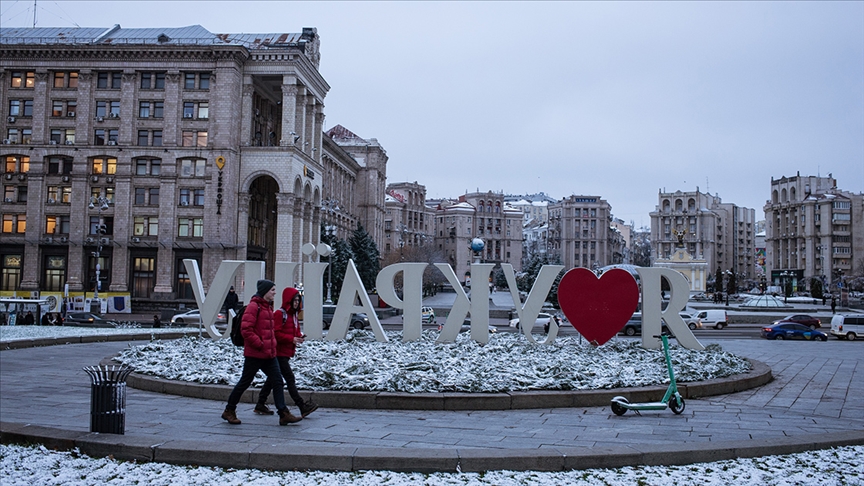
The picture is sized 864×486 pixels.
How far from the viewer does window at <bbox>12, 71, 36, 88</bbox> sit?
50000mm

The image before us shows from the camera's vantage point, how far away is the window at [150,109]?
162 feet

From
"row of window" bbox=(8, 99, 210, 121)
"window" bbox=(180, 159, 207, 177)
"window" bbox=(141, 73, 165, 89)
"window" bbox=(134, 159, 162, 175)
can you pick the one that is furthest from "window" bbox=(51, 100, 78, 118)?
"window" bbox=(180, 159, 207, 177)

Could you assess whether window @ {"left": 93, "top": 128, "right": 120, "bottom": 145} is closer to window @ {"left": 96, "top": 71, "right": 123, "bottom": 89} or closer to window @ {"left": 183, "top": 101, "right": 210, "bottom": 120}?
window @ {"left": 96, "top": 71, "right": 123, "bottom": 89}

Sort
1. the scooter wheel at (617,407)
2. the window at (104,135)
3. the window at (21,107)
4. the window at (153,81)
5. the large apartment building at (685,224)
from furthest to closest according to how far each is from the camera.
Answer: the large apartment building at (685,224) < the window at (21,107) < the window at (104,135) < the window at (153,81) < the scooter wheel at (617,407)

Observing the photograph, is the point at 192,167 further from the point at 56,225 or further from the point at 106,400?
the point at 106,400

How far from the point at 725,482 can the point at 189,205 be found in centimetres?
4760

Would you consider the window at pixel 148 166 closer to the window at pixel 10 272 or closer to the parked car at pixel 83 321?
the window at pixel 10 272

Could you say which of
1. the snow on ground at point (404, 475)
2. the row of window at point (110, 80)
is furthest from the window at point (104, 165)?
the snow on ground at point (404, 475)

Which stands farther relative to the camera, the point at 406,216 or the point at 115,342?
the point at 406,216

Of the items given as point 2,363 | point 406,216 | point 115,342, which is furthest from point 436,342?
point 406,216

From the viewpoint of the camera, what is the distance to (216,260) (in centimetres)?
4862

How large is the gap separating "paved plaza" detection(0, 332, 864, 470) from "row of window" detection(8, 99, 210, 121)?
130ft

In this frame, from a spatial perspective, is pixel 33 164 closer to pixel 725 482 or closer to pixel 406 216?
pixel 725 482

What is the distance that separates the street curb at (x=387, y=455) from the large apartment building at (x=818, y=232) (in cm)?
11012
